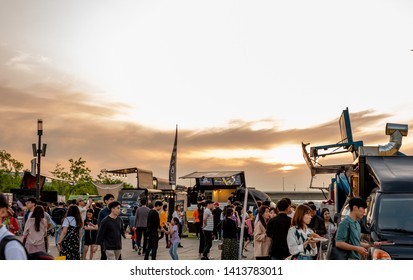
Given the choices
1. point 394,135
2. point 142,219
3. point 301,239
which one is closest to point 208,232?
point 142,219

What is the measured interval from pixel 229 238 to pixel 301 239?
Result: 24.1ft

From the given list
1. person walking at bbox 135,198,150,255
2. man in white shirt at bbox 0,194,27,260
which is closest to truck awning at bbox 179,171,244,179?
person walking at bbox 135,198,150,255

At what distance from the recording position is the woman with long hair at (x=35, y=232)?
11492 mm

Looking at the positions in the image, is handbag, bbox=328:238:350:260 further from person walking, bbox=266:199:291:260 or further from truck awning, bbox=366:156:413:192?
truck awning, bbox=366:156:413:192

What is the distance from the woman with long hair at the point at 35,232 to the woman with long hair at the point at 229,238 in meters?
4.99

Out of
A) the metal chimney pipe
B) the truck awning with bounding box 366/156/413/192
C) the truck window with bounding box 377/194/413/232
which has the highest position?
the metal chimney pipe

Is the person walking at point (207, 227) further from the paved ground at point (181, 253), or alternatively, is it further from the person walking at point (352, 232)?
the person walking at point (352, 232)

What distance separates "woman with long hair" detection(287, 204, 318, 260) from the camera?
7.93 metres

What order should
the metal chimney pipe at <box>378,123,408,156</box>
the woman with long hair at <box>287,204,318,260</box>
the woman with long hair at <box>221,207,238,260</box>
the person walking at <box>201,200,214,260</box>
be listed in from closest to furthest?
the woman with long hair at <box>287,204,318,260</box>
the woman with long hair at <box>221,207,238,260</box>
the metal chimney pipe at <box>378,123,408,156</box>
the person walking at <box>201,200,214,260</box>

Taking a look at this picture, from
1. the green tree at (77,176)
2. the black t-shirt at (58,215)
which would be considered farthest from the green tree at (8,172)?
the black t-shirt at (58,215)

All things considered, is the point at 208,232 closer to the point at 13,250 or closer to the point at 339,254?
the point at 339,254

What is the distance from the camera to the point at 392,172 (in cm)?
969

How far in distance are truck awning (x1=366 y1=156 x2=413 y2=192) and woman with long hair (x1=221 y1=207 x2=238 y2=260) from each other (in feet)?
17.0
